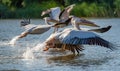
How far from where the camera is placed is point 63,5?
60062mm

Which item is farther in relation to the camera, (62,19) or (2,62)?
(62,19)

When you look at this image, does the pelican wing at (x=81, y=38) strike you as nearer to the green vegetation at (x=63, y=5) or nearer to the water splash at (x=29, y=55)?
the water splash at (x=29, y=55)

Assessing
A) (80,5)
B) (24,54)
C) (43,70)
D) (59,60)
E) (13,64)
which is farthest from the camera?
(80,5)

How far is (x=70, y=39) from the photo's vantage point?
50.2 ft

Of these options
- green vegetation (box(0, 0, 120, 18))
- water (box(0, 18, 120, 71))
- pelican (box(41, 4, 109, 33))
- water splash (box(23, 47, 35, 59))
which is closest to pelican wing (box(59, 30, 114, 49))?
water (box(0, 18, 120, 71))

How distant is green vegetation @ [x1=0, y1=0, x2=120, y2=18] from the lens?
5162 centimetres

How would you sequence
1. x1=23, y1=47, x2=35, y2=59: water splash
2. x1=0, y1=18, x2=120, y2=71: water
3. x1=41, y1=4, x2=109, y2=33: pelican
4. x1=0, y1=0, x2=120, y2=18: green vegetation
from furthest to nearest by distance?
x1=0, y1=0, x2=120, y2=18: green vegetation → x1=41, y1=4, x2=109, y2=33: pelican → x1=23, y1=47, x2=35, y2=59: water splash → x1=0, y1=18, x2=120, y2=71: water

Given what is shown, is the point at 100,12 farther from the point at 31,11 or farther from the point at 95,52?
the point at 95,52

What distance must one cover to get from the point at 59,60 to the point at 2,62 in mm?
1632

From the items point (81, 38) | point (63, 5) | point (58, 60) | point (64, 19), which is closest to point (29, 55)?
point (58, 60)

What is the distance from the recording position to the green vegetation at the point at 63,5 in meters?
51.6

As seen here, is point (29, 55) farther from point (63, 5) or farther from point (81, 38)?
point (63, 5)

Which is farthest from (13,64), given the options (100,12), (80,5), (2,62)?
(80,5)

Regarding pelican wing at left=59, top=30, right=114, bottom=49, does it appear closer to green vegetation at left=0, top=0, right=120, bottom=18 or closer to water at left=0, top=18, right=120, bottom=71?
water at left=0, top=18, right=120, bottom=71
